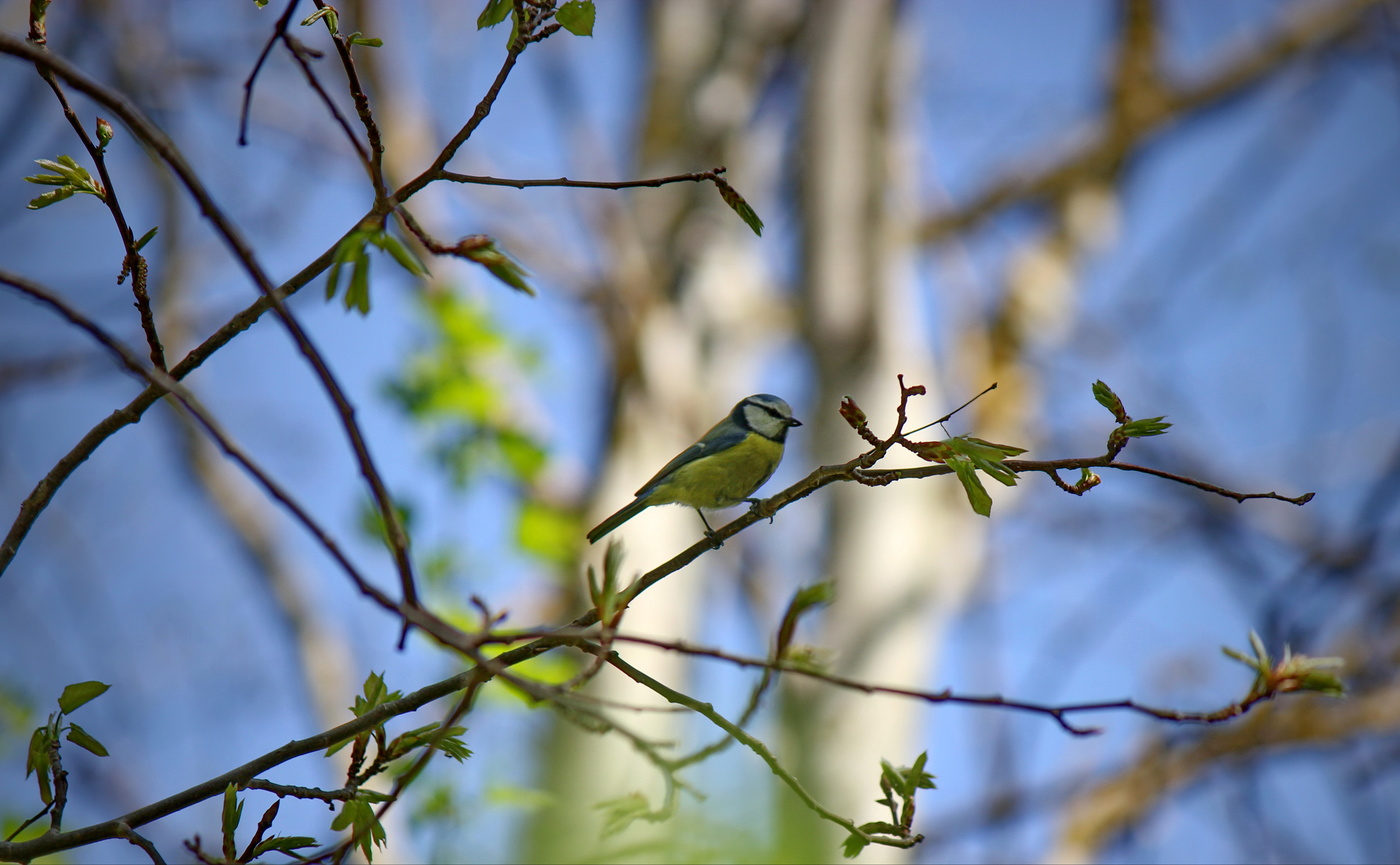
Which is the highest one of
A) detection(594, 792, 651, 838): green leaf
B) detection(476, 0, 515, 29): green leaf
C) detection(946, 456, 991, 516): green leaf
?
detection(476, 0, 515, 29): green leaf

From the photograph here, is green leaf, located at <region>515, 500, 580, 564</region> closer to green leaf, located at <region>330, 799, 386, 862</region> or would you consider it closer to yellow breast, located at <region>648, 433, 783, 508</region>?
yellow breast, located at <region>648, 433, 783, 508</region>

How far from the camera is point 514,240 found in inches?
253

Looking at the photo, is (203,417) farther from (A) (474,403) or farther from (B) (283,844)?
(A) (474,403)

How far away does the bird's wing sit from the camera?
3.30 m

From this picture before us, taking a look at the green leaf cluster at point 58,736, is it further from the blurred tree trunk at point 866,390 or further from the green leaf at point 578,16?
the blurred tree trunk at point 866,390

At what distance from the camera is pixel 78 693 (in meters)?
1.32

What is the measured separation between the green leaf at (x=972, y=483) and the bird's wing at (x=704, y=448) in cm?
199

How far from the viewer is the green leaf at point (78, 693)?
1.31 m

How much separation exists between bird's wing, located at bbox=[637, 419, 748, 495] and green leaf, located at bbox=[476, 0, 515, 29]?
1996 millimetres

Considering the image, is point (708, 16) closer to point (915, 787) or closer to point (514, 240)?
point (514, 240)

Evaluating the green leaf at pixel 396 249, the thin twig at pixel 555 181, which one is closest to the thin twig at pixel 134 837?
the green leaf at pixel 396 249

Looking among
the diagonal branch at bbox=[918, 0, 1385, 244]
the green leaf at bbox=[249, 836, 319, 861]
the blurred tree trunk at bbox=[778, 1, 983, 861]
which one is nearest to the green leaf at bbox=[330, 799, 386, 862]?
the green leaf at bbox=[249, 836, 319, 861]

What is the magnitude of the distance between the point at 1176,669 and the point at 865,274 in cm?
384

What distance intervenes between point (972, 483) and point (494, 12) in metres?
0.86
